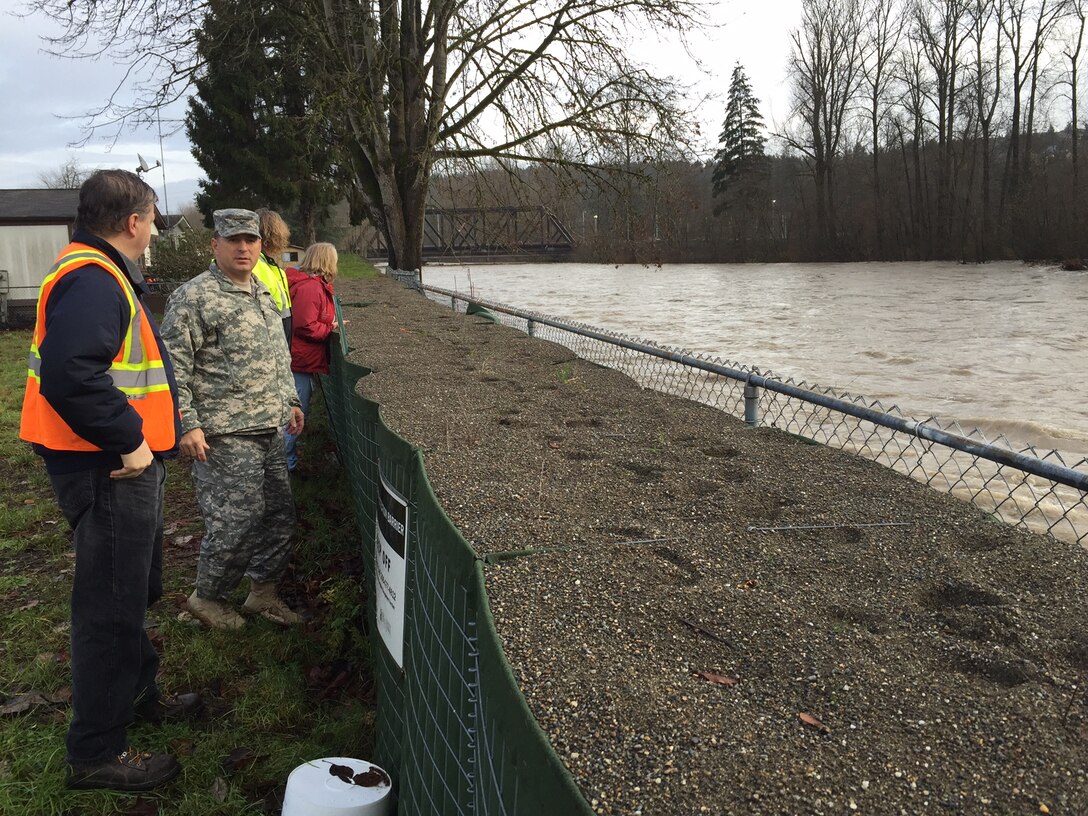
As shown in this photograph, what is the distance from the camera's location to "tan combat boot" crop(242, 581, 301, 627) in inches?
157

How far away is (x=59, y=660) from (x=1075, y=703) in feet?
12.8

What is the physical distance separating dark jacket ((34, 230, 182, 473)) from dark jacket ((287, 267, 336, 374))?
9.82 ft

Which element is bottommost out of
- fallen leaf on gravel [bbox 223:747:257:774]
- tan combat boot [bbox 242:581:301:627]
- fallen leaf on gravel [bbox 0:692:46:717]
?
fallen leaf on gravel [bbox 223:747:257:774]

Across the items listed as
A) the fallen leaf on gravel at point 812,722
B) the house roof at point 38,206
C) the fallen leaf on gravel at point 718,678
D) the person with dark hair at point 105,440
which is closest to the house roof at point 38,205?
the house roof at point 38,206

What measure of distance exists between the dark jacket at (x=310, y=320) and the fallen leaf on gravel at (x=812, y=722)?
14.9ft

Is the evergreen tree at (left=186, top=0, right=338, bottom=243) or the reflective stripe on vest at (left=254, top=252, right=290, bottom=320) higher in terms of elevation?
the evergreen tree at (left=186, top=0, right=338, bottom=243)

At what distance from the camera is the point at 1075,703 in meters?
1.85

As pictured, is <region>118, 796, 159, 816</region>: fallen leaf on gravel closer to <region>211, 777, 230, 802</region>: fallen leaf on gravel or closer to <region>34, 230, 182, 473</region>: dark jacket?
<region>211, 777, 230, 802</region>: fallen leaf on gravel

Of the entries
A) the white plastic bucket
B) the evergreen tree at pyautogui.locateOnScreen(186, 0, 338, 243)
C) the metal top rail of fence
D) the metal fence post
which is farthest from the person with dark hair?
the evergreen tree at pyautogui.locateOnScreen(186, 0, 338, 243)

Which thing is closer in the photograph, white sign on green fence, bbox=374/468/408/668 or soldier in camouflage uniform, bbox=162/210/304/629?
white sign on green fence, bbox=374/468/408/668

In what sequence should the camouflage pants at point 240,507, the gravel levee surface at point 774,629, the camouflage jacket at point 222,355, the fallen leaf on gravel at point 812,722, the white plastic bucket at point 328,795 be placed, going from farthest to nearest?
1. the camouflage pants at point 240,507
2. the camouflage jacket at point 222,355
3. the white plastic bucket at point 328,795
4. the fallen leaf on gravel at point 812,722
5. the gravel levee surface at point 774,629

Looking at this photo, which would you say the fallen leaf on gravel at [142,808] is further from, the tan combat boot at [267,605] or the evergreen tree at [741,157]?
the evergreen tree at [741,157]

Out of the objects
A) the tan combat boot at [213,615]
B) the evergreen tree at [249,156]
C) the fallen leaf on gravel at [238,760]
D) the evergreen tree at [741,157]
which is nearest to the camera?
the fallen leaf on gravel at [238,760]

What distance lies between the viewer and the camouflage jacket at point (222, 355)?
11.6 ft
